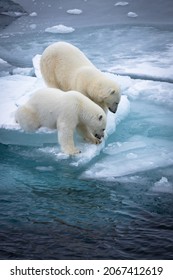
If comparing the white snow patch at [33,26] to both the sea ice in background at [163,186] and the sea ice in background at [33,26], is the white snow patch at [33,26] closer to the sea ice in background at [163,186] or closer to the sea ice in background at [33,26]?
the sea ice in background at [33,26]

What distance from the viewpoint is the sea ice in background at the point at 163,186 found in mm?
2488

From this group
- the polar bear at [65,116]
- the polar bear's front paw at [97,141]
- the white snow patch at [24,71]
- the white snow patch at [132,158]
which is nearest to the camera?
the white snow patch at [132,158]

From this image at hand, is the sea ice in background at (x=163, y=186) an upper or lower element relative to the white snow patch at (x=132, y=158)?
upper

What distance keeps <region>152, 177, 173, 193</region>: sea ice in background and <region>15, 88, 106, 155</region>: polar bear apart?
1.54ft

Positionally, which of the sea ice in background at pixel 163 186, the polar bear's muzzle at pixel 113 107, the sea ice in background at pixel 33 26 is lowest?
the sea ice in background at pixel 163 186

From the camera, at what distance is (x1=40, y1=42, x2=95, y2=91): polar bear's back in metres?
3.16

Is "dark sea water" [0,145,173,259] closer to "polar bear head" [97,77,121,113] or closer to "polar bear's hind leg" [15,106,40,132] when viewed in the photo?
"polar bear's hind leg" [15,106,40,132]

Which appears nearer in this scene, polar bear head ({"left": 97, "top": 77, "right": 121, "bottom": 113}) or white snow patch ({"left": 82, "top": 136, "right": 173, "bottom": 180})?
white snow patch ({"left": 82, "top": 136, "right": 173, "bottom": 180})

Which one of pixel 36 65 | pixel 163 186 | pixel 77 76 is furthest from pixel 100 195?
pixel 36 65

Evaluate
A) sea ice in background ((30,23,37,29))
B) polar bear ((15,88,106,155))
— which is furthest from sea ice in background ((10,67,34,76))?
polar bear ((15,88,106,155))

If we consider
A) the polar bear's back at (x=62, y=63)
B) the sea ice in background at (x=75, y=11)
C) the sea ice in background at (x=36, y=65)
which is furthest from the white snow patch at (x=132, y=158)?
the sea ice in background at (x=75, y=11)

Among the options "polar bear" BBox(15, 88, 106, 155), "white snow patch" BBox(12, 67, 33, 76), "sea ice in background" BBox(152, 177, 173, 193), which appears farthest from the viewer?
"white snow patch" BBox(12, 67, 33, 76)

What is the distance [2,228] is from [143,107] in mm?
1434

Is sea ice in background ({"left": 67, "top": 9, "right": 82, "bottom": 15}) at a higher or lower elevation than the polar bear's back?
higher
